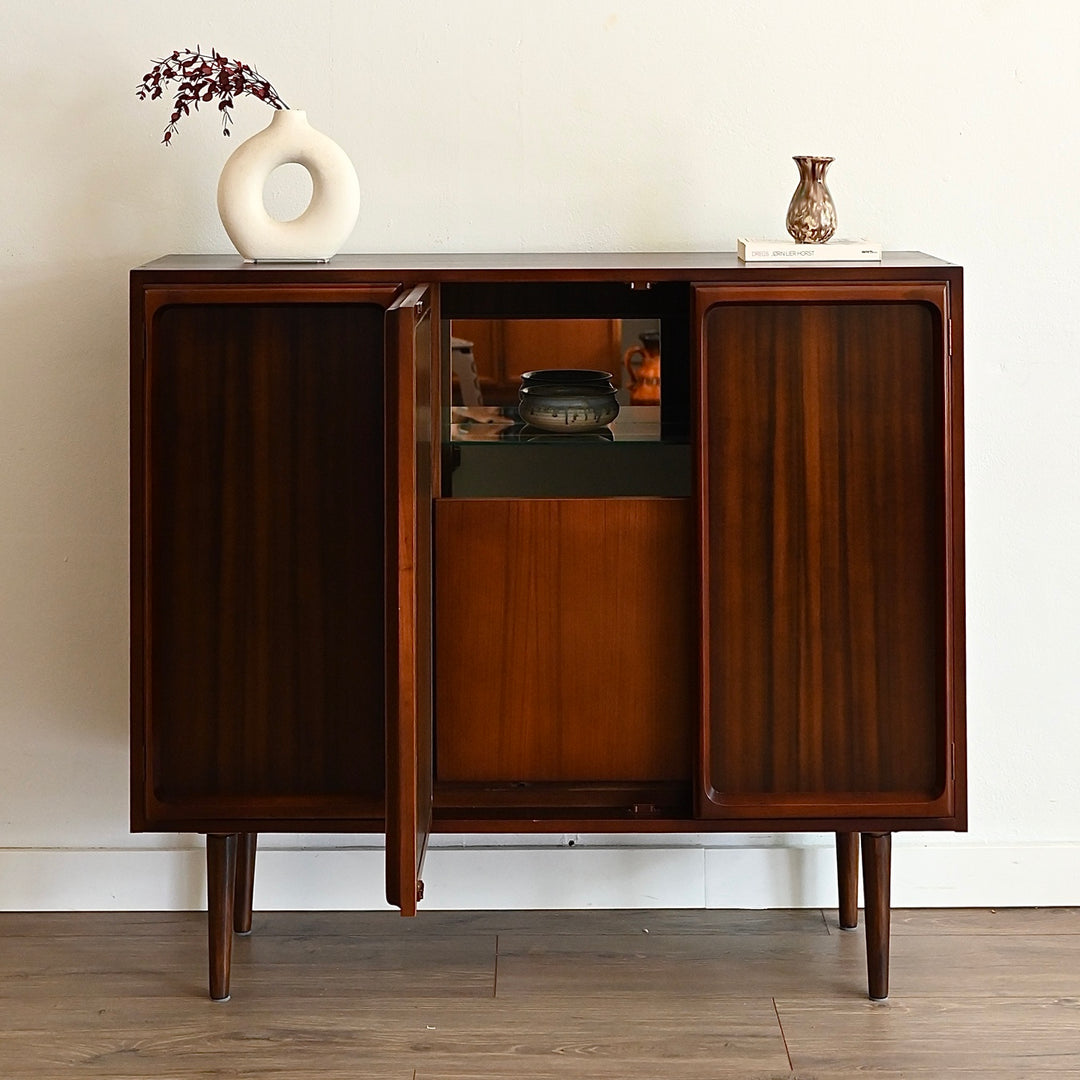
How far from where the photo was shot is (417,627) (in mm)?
1595

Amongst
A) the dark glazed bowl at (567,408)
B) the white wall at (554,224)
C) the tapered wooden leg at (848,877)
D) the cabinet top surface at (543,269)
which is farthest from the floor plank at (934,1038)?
the cabinet top surface at (543,269)

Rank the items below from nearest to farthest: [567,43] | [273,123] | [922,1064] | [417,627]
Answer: [417,627] < [922,1064] < [273,123] < [567,43]

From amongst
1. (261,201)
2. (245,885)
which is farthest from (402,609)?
(245,885)

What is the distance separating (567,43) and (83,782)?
1434mm

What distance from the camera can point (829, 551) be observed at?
5.84 feet

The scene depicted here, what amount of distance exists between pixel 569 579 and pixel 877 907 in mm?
647

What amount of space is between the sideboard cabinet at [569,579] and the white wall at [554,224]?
363 millimetres

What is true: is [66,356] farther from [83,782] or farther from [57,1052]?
[57,1052]

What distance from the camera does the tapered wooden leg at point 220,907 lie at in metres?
1.88

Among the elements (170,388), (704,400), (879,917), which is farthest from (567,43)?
(879,917)

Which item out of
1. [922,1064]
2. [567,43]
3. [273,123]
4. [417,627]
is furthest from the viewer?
[567,43]

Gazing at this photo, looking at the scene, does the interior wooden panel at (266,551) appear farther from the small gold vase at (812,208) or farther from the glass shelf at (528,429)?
the small gold vase at (812,208)

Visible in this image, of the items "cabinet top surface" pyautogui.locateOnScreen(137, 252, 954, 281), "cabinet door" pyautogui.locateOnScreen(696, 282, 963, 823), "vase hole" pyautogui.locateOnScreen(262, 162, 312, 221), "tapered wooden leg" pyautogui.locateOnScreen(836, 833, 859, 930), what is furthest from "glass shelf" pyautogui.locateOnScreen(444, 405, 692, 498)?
"tapered wooden leg" pyautogui.locateOnScreen(836, 833, 859, 930)

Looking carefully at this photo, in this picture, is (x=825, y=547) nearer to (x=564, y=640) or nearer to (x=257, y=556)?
(x=564, y=640)
